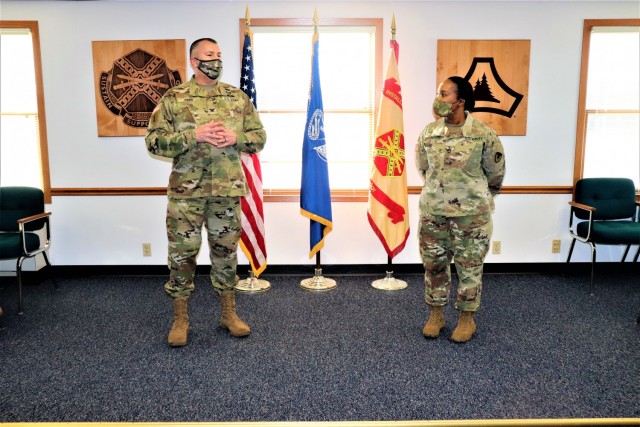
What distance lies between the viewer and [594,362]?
2602 millimetres

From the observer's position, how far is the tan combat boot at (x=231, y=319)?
2.96 metres

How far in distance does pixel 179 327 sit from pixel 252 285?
1.16 m

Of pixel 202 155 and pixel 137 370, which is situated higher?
pixel 202 155

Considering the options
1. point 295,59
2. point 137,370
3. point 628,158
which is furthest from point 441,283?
point 628,158

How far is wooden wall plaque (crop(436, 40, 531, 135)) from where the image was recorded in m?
4.13

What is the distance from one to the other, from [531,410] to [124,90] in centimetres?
367

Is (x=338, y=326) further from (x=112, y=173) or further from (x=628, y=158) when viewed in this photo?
(x=628, y=158)

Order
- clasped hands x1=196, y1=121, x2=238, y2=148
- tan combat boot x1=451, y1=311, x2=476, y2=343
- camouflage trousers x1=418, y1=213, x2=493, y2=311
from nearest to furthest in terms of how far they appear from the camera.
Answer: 1. clasped hands x1=196, y1=121, x2=238, y2=148
2. camouflage trousers x1=418, y1=213, x2=493, y2=311
3. tan combat boot x1=451, y1=311, x2=476, y2=343

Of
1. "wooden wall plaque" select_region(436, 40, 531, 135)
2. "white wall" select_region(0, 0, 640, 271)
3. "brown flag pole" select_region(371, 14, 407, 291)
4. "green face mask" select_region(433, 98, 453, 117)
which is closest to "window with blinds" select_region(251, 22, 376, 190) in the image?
"white wall" select_region(0, 0, 640, 271)

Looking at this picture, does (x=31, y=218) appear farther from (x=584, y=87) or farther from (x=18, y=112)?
(x=584, y=87)

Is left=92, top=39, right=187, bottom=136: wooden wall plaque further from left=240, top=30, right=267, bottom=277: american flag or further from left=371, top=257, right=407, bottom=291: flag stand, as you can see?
left=371, top=257, right=407, bottom=291: flag stand

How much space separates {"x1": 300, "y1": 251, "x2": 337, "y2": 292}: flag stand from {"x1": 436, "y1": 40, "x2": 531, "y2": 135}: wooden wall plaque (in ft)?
5.88

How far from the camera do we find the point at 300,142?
169 inches

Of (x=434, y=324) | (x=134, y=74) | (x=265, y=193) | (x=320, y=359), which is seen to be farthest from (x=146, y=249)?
(x=434, y=324)
